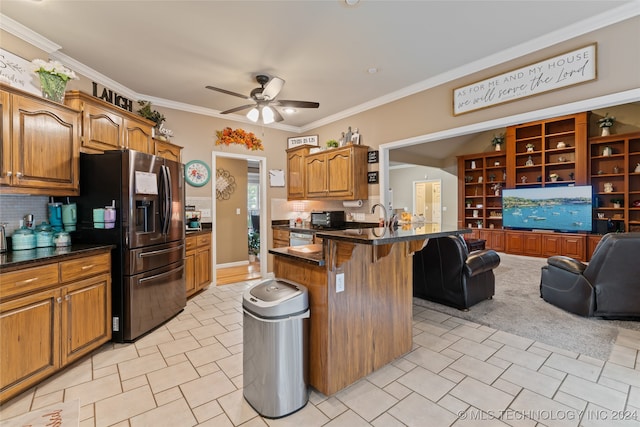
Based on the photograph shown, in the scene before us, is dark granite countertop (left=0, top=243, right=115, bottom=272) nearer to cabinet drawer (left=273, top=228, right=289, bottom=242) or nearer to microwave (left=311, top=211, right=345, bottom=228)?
cabinet drawer (left=273, top=228, right=289, bottom=242)

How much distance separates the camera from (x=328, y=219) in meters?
4.83

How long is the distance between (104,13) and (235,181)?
411 centimetres

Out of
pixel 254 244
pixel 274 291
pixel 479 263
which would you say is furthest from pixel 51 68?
pixel 254 244

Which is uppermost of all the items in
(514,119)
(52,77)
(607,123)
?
(607,123)

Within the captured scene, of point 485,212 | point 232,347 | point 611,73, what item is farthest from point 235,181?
point 485,212

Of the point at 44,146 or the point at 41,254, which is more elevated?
the point at 44,146

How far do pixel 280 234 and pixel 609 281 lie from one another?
4510mm

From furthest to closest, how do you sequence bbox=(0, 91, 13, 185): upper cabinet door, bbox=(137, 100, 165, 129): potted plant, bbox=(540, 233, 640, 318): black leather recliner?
bbox=(137, 100, 165, 129): potted plant → bbox=(540, 233, 640, 318): black leather recliner → bbox=(0, 91, 13, 185): upper cabinet door

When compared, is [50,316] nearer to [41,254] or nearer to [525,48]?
[41,254]

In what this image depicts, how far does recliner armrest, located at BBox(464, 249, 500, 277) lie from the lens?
3.43 metres

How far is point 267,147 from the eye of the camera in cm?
544

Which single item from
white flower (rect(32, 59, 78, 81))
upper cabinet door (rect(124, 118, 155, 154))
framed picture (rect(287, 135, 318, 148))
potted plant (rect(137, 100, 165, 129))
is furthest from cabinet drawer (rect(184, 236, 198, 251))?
framed picture (rect(287, 135, 318, 148))

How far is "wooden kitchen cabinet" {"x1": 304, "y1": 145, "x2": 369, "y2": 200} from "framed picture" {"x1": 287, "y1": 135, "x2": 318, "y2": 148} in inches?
19.0

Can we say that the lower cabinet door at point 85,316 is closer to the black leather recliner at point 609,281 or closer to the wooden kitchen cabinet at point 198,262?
the wooden kitchen cabinet at point 198,262
